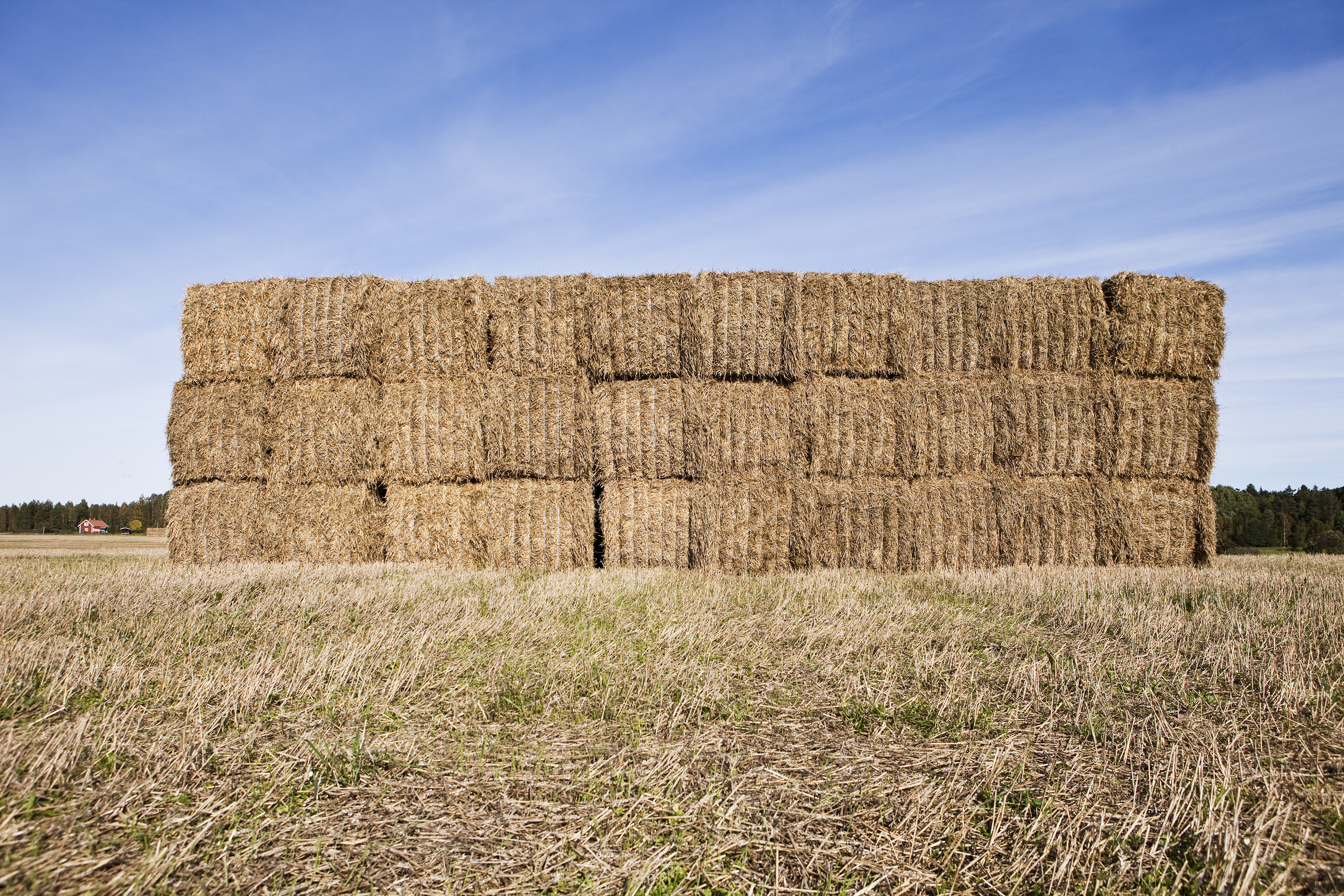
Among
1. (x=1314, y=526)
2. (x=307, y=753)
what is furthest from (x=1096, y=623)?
(x=1314, y=526)

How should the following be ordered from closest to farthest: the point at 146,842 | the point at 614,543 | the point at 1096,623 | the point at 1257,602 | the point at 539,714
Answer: the point at 146,842, the point at 539,714, the point at 1096,623, the point at 1257,602, the point at 614,543

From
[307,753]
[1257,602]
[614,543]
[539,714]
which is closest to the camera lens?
[307,753]

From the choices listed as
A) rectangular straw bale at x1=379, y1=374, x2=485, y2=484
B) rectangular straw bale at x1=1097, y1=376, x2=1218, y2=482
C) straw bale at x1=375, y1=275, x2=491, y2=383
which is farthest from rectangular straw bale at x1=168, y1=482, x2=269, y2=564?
rectangular straw bale at x1=1097, y1=376, x2=1218, y2=482

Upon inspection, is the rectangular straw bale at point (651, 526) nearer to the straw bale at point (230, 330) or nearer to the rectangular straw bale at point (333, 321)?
the rectangular straw bale at point (333, 321)

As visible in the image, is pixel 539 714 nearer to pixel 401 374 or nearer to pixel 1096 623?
pixel 1096 623

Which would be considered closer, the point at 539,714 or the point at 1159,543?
the point at 539,714

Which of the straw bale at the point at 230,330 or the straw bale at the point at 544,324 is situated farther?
the straw bale at the point at 230,330

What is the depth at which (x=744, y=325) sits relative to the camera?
11016mm

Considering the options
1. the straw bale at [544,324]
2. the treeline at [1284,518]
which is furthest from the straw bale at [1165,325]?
the treeline at [1284,518]

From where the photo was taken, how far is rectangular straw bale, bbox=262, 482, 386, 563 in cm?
1138

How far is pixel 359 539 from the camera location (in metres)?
11.4

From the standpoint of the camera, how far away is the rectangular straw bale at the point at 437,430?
1128 cm

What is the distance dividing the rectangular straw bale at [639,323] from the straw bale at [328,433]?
3385 millimetres

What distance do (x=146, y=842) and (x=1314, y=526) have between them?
45709 millimetres
